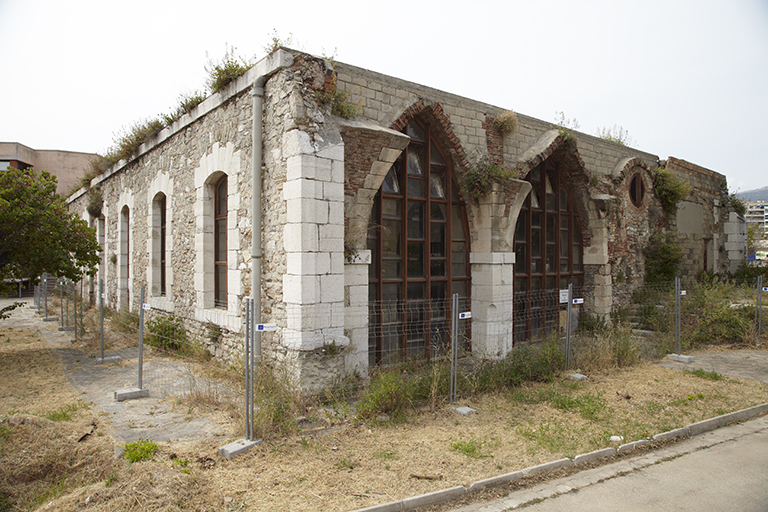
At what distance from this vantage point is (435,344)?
8.51 metres

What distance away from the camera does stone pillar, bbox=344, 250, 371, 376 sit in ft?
22.8

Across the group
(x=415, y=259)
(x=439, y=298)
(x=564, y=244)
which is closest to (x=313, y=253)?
(x=415, y=259)

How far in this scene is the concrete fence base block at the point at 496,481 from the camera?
413 centimetres

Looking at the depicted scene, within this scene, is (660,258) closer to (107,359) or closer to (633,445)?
(633,445)

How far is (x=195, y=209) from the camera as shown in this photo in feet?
29.8

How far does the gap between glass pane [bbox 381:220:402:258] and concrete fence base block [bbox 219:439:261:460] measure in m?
3.96

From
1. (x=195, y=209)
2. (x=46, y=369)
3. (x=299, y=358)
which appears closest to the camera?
(x=299, y=358)

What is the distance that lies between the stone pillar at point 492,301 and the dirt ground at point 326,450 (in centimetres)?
171

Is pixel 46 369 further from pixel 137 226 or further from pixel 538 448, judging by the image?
pixel 538 448

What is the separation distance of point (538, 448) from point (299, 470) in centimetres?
247

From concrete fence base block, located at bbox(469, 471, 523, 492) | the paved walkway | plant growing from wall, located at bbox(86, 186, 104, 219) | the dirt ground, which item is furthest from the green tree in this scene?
concrete fence base block, located at bbox(469, 471, 523, 492)

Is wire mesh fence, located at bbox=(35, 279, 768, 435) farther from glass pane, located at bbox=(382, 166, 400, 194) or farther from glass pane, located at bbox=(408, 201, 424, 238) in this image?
glass pane, located at bbox=(382, 166, 400, 194)

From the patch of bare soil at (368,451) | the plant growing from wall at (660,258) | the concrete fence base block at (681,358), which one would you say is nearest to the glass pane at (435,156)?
the patch of bare soil at (368,451)

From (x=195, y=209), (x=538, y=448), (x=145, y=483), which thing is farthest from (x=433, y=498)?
(x=195, y=209)
